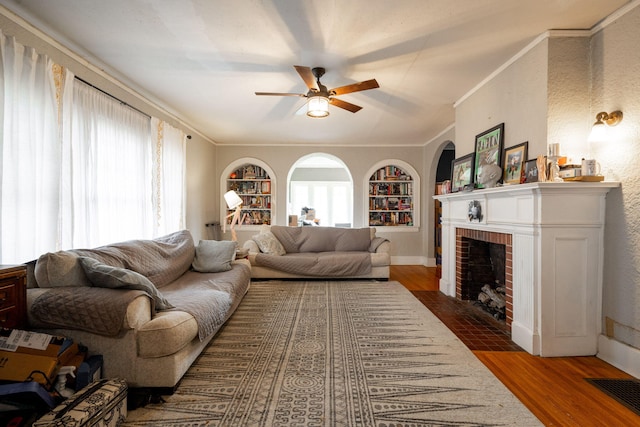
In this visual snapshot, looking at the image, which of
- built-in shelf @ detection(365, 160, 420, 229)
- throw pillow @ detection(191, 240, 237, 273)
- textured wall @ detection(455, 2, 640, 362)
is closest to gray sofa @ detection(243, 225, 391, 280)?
throw pillow @ detection(191, 240, 237, 273)

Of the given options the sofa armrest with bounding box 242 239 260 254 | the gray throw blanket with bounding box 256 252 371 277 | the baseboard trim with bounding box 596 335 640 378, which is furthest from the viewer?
the sofa armrest with bounding box 242 239 260 254

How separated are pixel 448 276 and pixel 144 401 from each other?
358 cm

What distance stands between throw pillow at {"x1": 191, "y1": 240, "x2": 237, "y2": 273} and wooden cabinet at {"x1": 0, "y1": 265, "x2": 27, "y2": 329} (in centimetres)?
178

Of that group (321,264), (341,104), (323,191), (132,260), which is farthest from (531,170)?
(323,191)

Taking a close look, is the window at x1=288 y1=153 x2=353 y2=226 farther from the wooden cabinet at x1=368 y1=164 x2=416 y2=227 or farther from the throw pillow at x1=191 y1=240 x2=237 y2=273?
the throw pillow at x1=191 y1=240 x2=237 y2=273

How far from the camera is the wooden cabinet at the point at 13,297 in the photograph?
1.63 metres

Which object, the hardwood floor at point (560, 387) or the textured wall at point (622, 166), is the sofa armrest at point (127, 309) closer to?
the hardwood floor at point (560, 387)

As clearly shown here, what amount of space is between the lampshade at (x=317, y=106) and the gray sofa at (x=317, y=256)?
95.4 inches

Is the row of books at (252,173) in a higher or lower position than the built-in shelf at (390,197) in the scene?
higher

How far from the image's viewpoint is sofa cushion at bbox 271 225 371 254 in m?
5.42

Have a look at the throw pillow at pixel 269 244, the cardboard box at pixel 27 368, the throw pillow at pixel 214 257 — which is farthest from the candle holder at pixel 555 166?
the throw pillow at pixel 269 244

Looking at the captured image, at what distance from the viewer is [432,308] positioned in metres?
3.52

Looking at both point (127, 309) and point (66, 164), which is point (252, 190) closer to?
point (66, 164)

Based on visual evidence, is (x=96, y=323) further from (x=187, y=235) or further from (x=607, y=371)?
(x=607, y=371)
